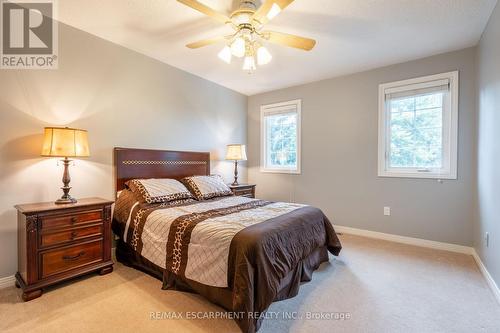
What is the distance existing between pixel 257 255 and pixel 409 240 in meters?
2.80

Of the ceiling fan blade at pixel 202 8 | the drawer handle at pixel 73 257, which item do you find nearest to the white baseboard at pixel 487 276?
the ceiling fan blade at pixel 202 8

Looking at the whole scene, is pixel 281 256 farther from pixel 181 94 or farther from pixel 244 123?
pixel 244 123

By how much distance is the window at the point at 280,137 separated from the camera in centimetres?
440

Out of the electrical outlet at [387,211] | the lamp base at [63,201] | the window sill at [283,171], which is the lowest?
the electrical outlet at [387,211]

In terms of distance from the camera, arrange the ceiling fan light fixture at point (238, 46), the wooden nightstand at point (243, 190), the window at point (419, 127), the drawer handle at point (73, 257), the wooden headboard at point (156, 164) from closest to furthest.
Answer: the ceiling fan light fixture at point (238, 46)
the drawer handle at point (73, 257)
the wooden headboard at point (156, 164)
the window at point (419, 127)
the wooden nightstand at point (243, 190)

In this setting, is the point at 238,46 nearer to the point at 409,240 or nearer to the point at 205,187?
the point at 205,187

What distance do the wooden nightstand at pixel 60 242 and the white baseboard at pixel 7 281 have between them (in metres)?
0.07

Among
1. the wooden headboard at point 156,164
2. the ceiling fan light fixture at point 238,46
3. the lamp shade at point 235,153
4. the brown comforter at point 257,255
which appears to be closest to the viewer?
the brown comforter at point 257,255

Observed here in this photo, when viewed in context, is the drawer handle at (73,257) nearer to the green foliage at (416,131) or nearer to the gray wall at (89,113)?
the gray wall at (89,113)

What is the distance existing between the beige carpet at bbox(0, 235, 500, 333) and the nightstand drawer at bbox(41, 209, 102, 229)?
0.57m

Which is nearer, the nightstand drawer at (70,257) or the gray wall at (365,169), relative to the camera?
the nightstand drawer at (70,257)

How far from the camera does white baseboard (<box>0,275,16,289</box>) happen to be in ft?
6.93

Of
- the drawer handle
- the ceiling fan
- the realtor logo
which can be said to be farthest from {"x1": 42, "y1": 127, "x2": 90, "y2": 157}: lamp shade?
the ceiling fan

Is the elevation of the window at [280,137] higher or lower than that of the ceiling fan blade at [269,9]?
lower
